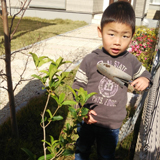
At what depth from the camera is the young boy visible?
1.68 meters

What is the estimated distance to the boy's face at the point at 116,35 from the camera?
1652mm

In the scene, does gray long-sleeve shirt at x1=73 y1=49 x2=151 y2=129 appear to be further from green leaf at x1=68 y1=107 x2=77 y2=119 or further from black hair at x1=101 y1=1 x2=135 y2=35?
green leaf at x1=68 y1=107 x2=77 y2=119

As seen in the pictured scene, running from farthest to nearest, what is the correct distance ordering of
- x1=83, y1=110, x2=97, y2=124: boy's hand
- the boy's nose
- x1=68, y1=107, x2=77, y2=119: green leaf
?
x1=83, y1=110, x2=97, y2=124: boy's hand
the boy's nose
x1=68, y1=107, x2=77, y2=119: green leaf

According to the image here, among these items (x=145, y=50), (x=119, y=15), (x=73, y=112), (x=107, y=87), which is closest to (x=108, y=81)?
(x=107, y=87)

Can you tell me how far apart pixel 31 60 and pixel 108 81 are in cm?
471

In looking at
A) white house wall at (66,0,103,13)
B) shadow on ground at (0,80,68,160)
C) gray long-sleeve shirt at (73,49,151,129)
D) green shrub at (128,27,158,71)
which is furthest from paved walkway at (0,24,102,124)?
white house wall at (66,0,103,13)

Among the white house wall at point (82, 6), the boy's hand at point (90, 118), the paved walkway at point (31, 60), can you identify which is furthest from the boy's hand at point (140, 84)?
the white house wall at point (82, 6)

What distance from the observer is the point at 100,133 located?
1931 mm

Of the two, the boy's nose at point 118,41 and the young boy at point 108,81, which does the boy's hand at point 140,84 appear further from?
the boy's nose at point 118,41

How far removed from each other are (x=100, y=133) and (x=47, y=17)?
49.3ft

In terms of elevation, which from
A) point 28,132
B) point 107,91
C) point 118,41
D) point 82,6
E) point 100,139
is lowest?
point 28,132

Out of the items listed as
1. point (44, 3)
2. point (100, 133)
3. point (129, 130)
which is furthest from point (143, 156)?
point (44, 3)

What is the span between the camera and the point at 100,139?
197cm

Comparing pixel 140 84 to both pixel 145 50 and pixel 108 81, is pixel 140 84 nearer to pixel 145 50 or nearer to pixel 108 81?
pixel 108 81
